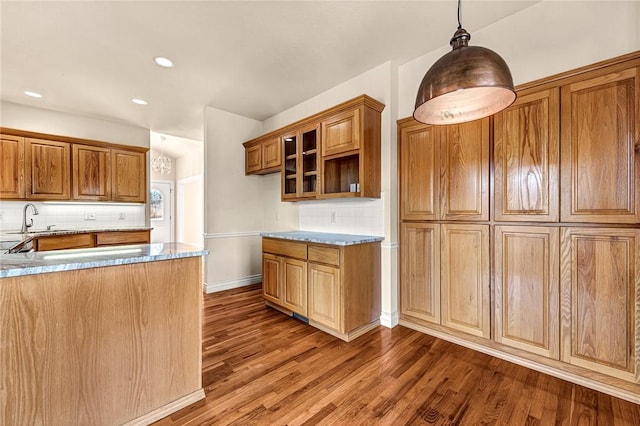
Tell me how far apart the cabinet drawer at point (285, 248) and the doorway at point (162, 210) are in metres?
5.67

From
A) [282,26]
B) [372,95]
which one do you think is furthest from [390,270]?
[282,26]

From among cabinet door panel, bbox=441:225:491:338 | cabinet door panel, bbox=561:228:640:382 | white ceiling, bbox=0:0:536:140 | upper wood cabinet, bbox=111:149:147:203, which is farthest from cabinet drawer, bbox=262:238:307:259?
upper wood cabinet, bbox=111:149:147:203

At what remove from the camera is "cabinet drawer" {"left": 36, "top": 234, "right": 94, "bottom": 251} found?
11.1 feet

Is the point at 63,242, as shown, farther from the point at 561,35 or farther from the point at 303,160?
the point at 561,35

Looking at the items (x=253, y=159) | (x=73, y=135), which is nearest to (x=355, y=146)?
(x=253, y=159)

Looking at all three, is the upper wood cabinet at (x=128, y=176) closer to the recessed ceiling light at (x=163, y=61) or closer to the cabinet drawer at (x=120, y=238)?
the cabinet drawer at (x=120, y=238)

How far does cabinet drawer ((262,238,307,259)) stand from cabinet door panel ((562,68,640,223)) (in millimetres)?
2229

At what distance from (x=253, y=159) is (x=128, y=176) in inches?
89.3

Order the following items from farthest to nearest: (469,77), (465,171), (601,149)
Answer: (465,171) < (601,149) < (469,77)

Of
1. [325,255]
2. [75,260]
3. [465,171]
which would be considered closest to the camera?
[75,260]

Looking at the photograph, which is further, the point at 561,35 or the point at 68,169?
the point at 68,169

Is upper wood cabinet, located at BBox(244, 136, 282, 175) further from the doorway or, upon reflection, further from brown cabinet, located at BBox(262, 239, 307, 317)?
the doorway

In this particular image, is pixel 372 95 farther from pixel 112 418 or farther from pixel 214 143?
pixel 112 418

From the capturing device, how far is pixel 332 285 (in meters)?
2.61
